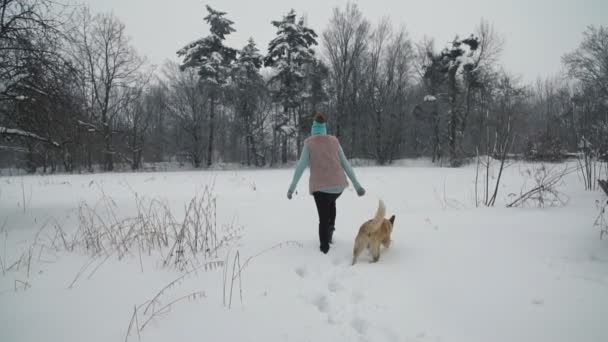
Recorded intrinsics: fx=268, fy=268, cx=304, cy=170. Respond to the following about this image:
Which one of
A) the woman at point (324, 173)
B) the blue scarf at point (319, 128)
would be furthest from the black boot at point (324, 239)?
the blue scarf at point (319, 128)

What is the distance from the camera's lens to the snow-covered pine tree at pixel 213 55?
864 inches

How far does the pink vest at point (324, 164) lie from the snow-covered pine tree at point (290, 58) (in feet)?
65.3

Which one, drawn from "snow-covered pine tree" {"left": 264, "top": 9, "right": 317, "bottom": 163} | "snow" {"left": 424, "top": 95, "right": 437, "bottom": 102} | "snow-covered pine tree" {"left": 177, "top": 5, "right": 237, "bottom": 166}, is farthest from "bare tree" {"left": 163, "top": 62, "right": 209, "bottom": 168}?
"snow" {"left": 424, "top": 95, "right": 437, "bottom": 102}

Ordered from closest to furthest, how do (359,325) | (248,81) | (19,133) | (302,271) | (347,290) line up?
(359,325) → (347,290) → (302,271) → (19,133) → (248,81)

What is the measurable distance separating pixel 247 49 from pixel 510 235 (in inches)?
999

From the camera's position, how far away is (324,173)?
3475mm

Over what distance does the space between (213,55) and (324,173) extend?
22.3 meters

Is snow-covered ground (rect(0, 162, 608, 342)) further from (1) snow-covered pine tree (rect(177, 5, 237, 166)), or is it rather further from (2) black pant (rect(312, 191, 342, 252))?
(1) snow-covered pine tree (rect(177, 5, 237, 166))

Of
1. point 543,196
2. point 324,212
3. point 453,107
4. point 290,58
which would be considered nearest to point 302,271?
point 324,212

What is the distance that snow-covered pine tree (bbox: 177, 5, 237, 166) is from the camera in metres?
22.0

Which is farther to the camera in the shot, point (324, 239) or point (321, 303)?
point (324, 239)

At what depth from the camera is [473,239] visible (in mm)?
3541

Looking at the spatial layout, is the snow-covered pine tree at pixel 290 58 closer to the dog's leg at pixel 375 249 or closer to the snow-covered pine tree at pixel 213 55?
the snow-covered pine tree at pixel 213 55

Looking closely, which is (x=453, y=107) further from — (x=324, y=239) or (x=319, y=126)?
(x=324, y=239)
